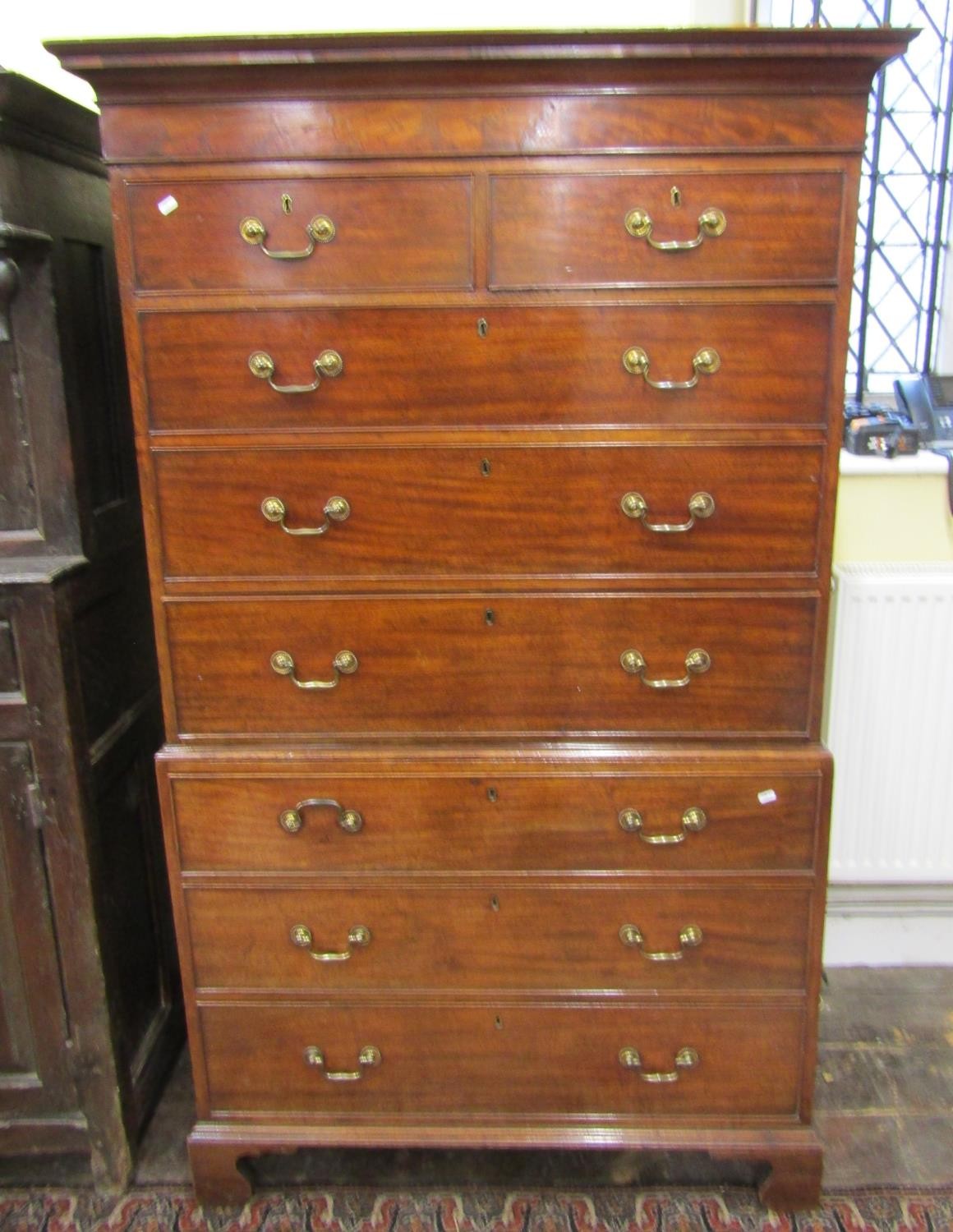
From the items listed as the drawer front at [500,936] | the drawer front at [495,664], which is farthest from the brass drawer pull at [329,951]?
the drawer front at [495,664]

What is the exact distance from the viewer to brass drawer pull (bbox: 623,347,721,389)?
124cm

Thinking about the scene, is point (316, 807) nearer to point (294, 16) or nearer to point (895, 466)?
point (895, 466)

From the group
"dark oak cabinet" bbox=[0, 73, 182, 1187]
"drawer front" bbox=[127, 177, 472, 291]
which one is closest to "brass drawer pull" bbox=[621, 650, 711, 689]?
"drawer front" bbox=[127, 177, 472, 291]

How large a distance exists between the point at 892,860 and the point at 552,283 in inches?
53.1

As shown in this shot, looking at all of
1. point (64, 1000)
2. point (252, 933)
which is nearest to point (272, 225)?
point (252, 933)

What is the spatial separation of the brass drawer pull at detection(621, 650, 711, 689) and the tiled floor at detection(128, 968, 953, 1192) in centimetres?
84

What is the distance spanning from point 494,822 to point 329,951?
318 millimetres

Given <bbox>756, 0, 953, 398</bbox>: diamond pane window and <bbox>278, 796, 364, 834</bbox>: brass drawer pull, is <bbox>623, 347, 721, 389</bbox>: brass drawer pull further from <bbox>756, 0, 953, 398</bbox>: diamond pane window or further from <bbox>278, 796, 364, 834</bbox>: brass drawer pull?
<bbox>756, 0, 953, 398</bbox>: diamond pane window

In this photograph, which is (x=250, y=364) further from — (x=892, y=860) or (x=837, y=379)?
(x=892, y=860)

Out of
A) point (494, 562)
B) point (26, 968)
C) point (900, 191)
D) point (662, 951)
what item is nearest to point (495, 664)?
point (494, 562)

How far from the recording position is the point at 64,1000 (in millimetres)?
1502

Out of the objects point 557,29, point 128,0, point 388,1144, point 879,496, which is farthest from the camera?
point 879,496

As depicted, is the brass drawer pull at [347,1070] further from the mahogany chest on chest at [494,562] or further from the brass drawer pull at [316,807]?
the brass drawer pull at [316,807]

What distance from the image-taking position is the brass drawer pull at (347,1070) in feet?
4.86
